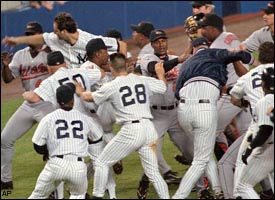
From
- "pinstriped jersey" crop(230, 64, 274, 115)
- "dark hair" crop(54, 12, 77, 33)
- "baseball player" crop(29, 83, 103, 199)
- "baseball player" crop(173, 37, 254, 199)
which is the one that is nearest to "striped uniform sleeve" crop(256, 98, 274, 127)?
"pinstriped jersey" crop(230, 64, 274, 115)

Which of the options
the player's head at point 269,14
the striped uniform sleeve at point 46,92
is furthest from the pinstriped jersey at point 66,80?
the player's head at point 269,14

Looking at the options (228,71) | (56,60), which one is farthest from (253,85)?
(56,60)

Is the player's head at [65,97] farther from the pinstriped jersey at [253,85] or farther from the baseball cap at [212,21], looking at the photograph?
the baseball cap at [212,21]

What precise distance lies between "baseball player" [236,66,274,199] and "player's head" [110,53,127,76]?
162 centimetres

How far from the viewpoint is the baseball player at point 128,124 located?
10.7m

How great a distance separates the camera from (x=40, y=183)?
10.4m

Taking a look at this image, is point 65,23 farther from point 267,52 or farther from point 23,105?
point 267,52

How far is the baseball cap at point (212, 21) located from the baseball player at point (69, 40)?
105 centimetres

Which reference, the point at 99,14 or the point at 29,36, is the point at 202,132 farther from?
the point at 99,14

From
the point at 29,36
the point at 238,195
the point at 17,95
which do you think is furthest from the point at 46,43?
the point at 17,95

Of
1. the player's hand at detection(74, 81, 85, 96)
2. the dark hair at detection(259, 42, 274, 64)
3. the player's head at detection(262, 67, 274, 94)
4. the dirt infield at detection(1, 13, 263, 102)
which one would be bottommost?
the dirt infield at detection(1, 13, 263, 102)

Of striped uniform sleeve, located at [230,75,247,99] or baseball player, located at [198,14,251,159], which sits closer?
striped uniform sleeve, located at [230,75,247,99]

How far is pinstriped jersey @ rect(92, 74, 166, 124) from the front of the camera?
10727mm

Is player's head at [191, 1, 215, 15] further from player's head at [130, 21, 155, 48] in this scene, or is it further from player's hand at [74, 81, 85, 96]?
player's hand at [74, 81, 85, 96]
